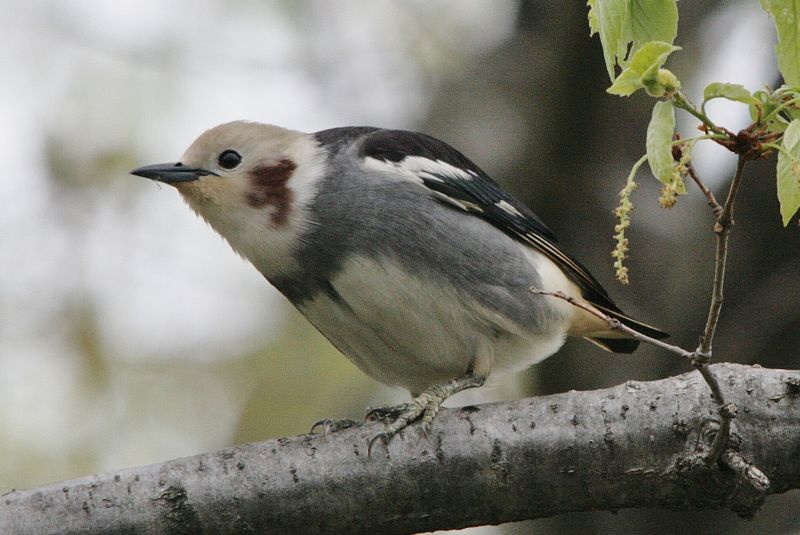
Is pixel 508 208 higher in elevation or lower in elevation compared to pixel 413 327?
higher

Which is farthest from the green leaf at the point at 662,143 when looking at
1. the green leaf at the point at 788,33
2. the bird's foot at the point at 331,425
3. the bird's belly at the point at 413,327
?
the bird's belly at the point at 413,327

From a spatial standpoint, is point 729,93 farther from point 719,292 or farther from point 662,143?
point 719,292

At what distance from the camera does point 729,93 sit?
114 inches

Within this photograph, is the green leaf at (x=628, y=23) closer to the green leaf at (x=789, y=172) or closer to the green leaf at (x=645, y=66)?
the green leaf at (x=645, y=66)

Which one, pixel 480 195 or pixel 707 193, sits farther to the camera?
pixel 480 195

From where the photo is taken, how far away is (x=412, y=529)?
12.8 ft

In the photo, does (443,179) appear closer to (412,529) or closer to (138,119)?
(412,529)

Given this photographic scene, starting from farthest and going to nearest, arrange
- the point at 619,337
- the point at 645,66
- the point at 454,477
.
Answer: the point at 619,337 < the point at 454,477 < the point at 645,66

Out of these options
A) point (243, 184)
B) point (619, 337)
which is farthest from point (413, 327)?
point (619, 337)

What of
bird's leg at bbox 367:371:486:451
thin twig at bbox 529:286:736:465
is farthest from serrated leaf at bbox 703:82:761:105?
bird's leg at bbox 367:371:486:451

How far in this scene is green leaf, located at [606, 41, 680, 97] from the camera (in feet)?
9.19

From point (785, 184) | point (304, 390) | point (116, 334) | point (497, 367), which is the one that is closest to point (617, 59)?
point (785, 184)

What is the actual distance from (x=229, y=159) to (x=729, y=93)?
10.0 ft

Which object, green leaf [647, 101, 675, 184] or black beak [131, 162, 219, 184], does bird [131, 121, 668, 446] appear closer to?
black beak [131, 162, 219, 184]
